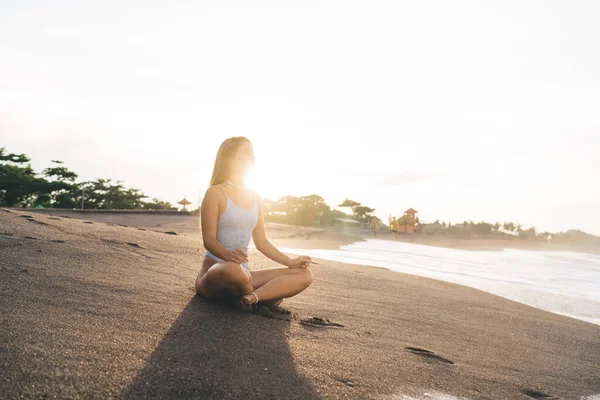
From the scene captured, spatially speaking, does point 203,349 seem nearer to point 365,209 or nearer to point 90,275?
point 90,275

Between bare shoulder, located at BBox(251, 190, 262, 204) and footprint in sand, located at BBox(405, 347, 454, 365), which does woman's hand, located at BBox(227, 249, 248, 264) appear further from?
footprint in sand, located at BBox(405, 347, 454, 365)

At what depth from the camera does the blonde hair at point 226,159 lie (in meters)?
3.20

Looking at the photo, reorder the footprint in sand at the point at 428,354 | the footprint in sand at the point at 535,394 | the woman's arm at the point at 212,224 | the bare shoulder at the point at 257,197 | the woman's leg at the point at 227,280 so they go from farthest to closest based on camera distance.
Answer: the bare shoulder at the point at 257,197, the woman's arm at the point at 212,224, the woman's leg at the point at 227,280, the footprint in sand at the point at 428,354, the footprint in sand at the point at 535,394

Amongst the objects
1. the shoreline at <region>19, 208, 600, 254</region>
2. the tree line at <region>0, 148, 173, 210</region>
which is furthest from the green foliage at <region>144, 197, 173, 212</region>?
the shoreline at <region>19, 208, 600, 254</region>

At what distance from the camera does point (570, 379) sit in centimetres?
248

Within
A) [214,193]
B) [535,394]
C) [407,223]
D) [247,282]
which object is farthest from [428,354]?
[407,223]

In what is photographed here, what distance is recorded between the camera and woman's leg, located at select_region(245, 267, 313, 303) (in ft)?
9.64

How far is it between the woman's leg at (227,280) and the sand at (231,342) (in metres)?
0.10

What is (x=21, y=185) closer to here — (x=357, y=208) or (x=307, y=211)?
(x=307, y=211)

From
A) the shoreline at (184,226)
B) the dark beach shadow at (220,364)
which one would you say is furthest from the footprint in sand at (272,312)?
the shoreline at (184,226)

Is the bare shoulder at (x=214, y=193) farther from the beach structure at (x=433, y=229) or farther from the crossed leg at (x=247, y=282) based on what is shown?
the beach structure at (x=433, y=229)

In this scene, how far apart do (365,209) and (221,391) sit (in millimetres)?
56020

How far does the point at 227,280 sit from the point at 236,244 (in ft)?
1.40

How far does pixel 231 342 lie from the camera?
6.98ft
